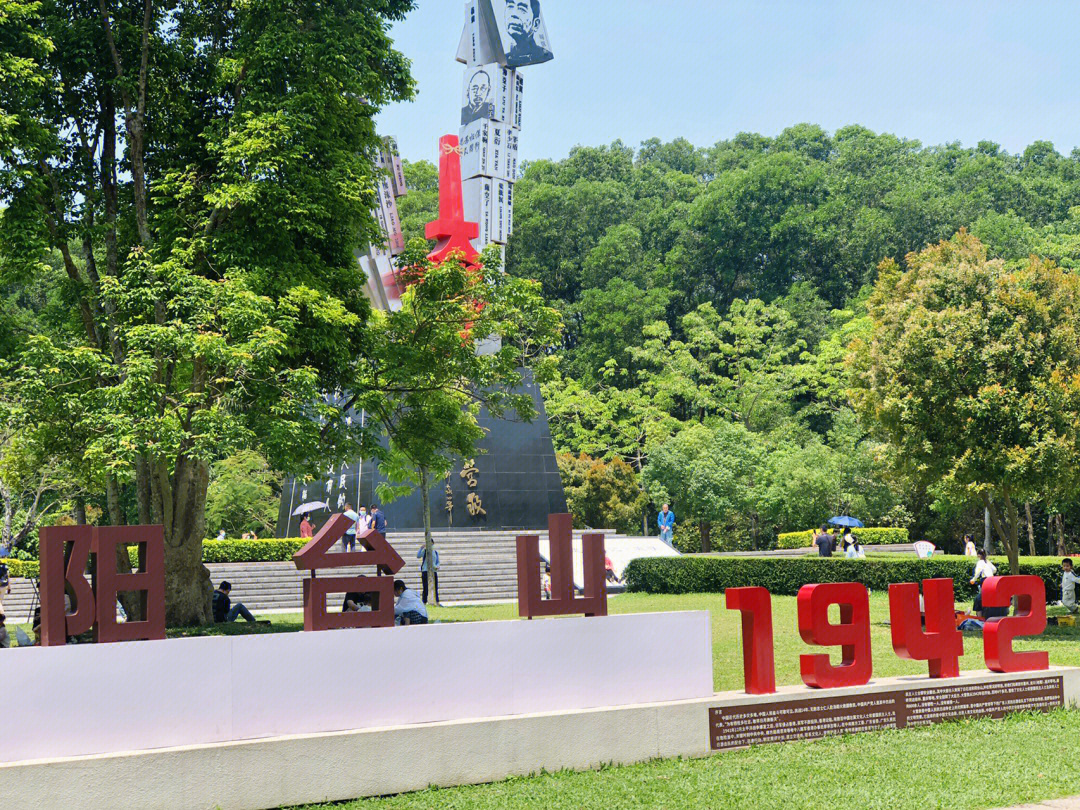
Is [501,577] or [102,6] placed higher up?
[102,6]

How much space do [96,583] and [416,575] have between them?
1809 cm

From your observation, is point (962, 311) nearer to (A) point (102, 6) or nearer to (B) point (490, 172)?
(A) point (102, 6)

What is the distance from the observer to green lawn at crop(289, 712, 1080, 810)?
7.39m

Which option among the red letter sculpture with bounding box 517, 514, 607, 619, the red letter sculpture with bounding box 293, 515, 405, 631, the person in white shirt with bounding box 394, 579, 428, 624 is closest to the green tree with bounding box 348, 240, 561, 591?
the person in white shirt with bounding box 394, 579, 428, 624

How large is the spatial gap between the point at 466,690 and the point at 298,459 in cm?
694

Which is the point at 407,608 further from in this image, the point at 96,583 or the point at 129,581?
the point at 96,583

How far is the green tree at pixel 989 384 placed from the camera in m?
16.1

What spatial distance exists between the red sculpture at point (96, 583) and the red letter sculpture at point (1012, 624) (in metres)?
7.55

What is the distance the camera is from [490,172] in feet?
120

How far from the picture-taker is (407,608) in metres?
11.3

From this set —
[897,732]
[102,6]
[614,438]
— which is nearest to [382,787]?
[897,732]

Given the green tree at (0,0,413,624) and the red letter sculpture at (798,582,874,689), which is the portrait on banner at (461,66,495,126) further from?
the red letter sculpture at (798,582,874,689)

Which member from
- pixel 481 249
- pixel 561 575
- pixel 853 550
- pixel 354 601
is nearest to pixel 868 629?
pixel 561 575

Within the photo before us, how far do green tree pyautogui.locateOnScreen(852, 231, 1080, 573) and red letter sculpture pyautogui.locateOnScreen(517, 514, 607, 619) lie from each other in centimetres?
944
